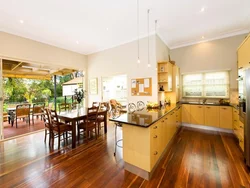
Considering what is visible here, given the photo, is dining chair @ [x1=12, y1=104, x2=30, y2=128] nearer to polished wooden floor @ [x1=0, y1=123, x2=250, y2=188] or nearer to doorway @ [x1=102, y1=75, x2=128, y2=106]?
polished wooden floor @ [x1=0, y1=123, x2=250, y2=188]

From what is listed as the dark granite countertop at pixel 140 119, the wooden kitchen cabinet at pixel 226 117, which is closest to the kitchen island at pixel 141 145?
the dark granite countertop at pixel 140 119

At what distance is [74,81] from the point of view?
275 inches

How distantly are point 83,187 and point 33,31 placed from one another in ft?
14.8

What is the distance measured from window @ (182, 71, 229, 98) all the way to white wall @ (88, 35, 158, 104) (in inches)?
72.8

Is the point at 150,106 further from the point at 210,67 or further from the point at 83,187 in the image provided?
the point at 210,67

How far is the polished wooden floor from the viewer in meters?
1.88

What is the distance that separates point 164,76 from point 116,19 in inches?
92.3

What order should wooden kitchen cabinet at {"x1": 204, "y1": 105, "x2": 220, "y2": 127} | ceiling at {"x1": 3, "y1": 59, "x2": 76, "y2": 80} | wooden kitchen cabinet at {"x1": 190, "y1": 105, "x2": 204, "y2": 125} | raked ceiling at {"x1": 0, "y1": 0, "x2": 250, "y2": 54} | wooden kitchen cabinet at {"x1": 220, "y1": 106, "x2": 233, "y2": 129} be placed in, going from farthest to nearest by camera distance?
ceiling at {"x1": 3, "y1": 59, "x2": 76, "y2": 80} < wooden kitchen cabinet at {"x1": 190, "y1": 105, "x2": 204, "y2": 125} < wooden kitchen cabinet at {"x1": 204, "y1": 105, "x2": 220, "y2": 127} < wooden kitchen cabinet at {"x1": 220, "y1": 106, "x2": 233, "y2": 129} < raked ceiling at {"x1": 0, "y1": 0, "x2": 250, "y2": 54}

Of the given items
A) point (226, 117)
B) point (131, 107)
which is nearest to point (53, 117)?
point (131, 107)

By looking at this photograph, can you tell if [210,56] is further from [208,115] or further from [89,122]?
[89,122]

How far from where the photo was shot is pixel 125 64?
4.91 meters

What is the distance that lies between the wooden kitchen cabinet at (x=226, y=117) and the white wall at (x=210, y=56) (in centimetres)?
96

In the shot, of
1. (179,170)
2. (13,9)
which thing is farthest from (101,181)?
(13,9)

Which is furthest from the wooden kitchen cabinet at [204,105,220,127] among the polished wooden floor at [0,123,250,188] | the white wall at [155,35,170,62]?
the white wall at [155,35,170,62]
